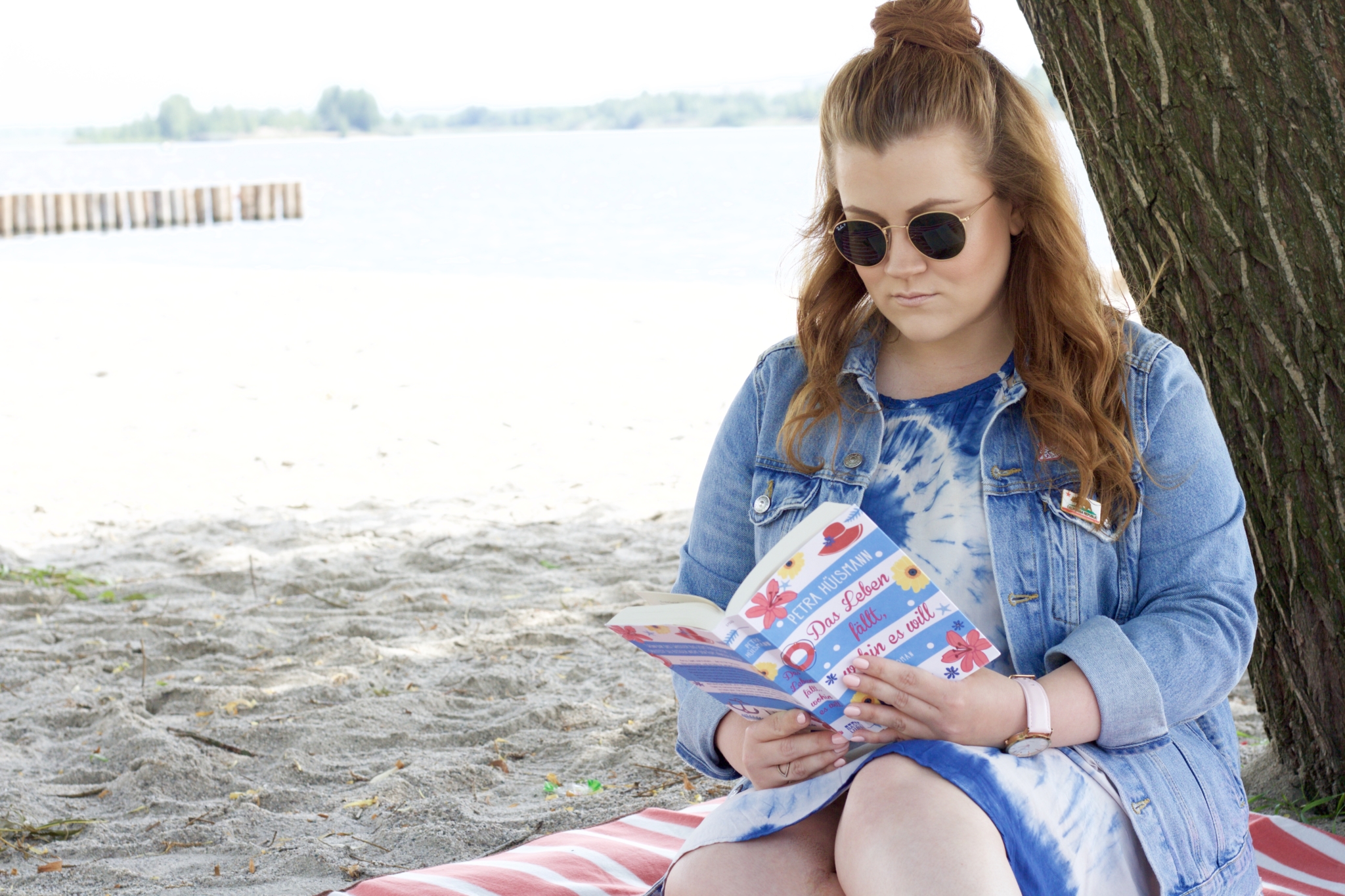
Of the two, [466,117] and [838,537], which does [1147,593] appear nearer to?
[838,537]

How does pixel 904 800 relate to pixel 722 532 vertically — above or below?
below

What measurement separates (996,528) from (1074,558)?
0.41ft

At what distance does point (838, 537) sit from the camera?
4.94 ft

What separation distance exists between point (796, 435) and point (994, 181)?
505mm

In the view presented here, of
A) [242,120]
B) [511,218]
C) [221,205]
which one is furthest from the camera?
[242,120]

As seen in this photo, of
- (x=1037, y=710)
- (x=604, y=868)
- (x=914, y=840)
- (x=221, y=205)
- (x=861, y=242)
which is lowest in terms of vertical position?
(x=604, y=868)

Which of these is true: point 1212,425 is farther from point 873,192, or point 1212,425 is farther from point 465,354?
point 465,354

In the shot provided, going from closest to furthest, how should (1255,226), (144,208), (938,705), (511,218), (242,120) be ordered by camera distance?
(938,705) < (1255,226) < (144,208) < (511,218) < (242,120)

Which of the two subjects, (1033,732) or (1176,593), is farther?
(1176,593)

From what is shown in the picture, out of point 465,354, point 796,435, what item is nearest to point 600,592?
point 796,435

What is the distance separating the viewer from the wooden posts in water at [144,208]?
980 inches

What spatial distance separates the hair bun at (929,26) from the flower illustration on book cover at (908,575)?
0.82 meters

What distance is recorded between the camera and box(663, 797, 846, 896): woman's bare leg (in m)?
1.69

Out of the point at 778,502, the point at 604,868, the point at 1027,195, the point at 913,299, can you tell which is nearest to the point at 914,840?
the point at 778,502
